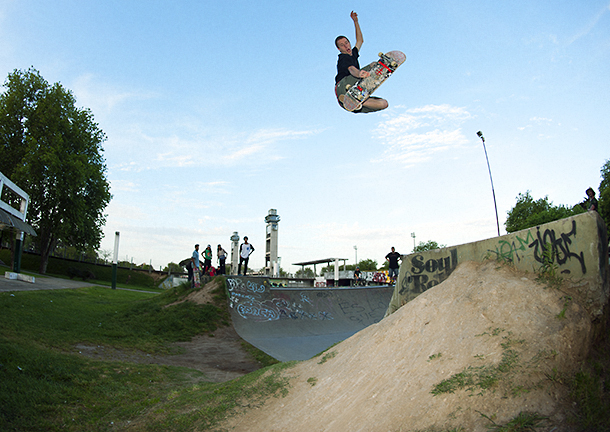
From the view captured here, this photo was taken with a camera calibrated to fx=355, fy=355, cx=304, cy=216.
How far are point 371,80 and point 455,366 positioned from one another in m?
3.46

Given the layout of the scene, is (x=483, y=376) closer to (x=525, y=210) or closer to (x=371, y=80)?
(x=371, y=80)

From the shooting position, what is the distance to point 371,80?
4.52 m

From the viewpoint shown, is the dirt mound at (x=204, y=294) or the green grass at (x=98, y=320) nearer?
the green grass at (x=98, y=320)

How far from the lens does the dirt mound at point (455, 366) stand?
10.1 ft

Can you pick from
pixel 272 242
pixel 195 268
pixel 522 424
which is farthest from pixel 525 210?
pixel 522 424

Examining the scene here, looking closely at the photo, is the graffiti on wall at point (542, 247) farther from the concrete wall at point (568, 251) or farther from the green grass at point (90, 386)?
the green grass at point (90, 386)

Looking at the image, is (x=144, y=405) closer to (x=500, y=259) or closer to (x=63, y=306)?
(x=500, y=259)

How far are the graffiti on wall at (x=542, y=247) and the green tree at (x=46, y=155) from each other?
28.4m

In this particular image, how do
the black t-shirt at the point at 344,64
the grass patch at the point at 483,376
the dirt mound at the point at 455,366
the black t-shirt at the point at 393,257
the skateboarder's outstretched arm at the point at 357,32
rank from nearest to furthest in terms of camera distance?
the dirt mound at the point at 455,366 → the grass patch at the point at 483,376 → the black t-shirt at the point at 344,64 → the skateboarder's outstretched arm at the point at 357,32 → the black t-shirt at the point at 393,257

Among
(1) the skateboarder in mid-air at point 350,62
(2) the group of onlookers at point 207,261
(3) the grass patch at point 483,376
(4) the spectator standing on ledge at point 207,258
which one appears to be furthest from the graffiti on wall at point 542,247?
(4) the spectator standing on ledge at point 207,258

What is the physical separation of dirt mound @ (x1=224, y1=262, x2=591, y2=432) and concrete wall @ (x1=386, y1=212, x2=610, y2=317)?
0.20m

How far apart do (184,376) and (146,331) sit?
14.7 feet

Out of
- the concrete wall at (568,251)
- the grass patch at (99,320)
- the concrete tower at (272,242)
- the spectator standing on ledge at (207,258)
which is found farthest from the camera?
the concrete tower at (272,242)

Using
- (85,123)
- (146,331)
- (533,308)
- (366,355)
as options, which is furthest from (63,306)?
(85,123)
